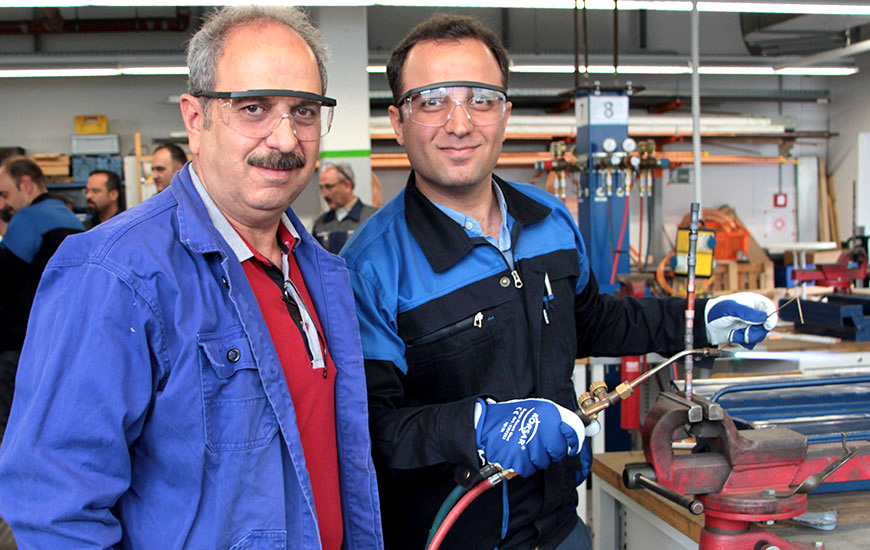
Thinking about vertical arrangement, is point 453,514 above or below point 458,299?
below

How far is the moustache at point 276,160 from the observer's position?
3.63ft

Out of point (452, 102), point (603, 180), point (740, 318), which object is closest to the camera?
point (452, 102)

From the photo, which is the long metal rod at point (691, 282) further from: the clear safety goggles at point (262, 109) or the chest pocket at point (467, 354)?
the clear safety goggles at point (262, 109)

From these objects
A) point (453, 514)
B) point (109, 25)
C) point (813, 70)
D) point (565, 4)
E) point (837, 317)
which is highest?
point (109, 25)

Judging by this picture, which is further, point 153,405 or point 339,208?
point 339,208

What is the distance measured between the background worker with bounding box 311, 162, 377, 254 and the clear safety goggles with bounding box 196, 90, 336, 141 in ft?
12.1

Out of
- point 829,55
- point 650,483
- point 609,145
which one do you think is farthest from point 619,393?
point 829,55

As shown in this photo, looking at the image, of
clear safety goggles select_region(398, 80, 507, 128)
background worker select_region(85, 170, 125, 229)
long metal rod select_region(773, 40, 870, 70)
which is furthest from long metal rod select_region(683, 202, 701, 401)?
long metal rod select_region(773, 40, 870, 70)

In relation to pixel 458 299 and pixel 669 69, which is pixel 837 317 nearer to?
pixel 458 299

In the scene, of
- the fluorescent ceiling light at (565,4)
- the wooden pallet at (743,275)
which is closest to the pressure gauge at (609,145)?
the fluorescent ceiling light at (565,4)

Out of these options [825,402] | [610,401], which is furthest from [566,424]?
[825,402]

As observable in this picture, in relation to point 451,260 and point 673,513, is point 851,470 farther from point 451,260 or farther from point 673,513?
point 451,260

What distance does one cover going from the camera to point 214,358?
3.18 feet

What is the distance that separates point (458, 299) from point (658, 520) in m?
0.72
